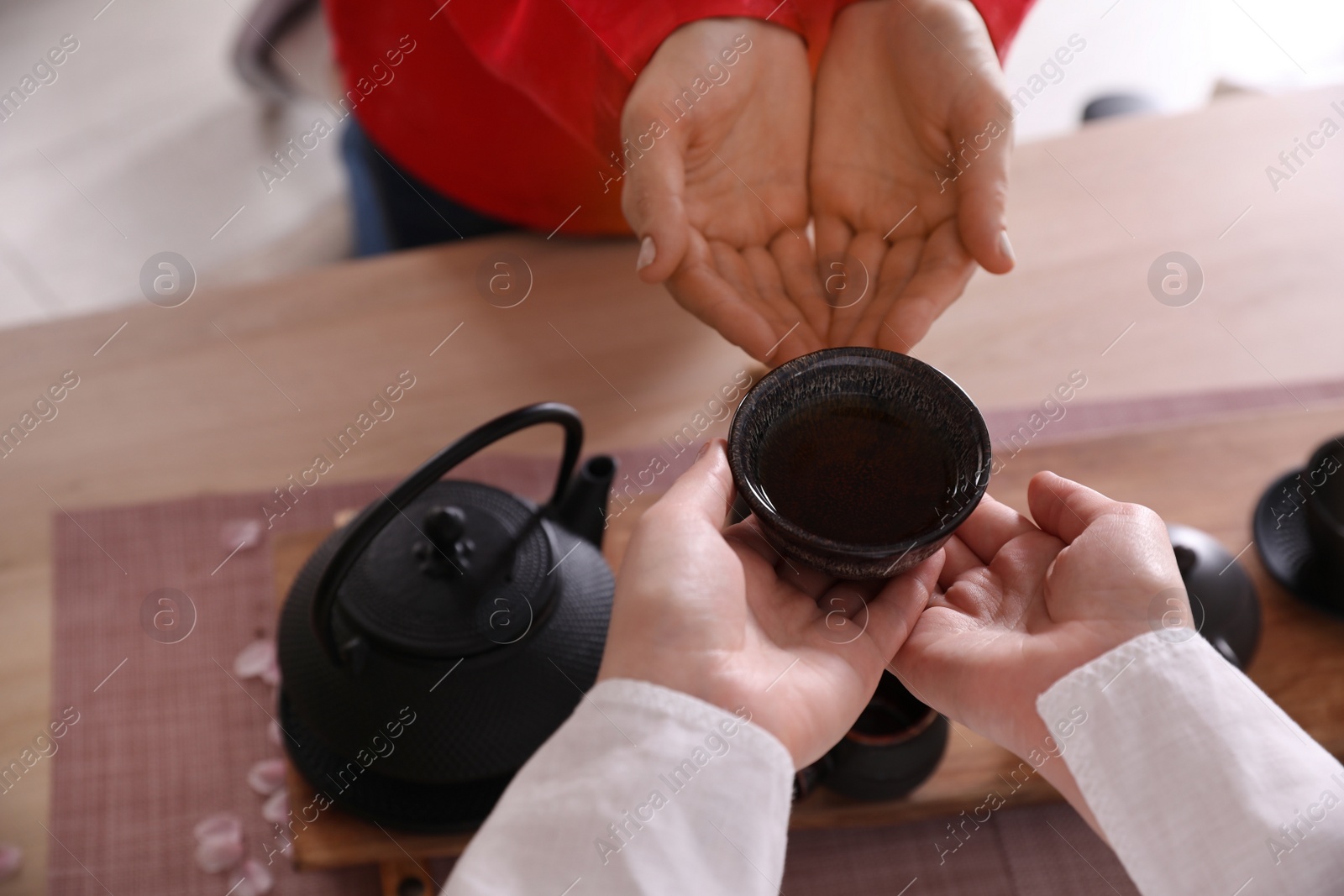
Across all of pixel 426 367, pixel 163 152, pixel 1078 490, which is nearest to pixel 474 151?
pixel 426 367

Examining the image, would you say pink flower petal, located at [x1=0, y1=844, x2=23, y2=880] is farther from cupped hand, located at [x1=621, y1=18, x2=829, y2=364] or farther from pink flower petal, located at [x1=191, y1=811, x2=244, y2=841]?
cupped hand, located at [x1=621, y1=18, x2=829, y2=364]

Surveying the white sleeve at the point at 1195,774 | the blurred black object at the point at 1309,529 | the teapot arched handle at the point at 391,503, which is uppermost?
the teapot arched handle at the point at 391,503

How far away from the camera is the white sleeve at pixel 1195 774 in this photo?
60cm

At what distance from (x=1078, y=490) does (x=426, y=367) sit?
30.5 inches

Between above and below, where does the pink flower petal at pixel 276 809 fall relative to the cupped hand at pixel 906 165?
below

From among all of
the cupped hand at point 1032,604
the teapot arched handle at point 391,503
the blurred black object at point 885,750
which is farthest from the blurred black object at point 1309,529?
the teapot arched handle at point 391,503

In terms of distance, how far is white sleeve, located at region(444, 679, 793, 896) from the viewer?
0.60m

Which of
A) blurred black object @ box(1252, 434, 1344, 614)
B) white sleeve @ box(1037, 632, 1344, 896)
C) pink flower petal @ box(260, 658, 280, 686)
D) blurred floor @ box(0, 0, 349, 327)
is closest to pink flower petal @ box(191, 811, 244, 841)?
pink flower petal @ box(260, 658, 280, 686)

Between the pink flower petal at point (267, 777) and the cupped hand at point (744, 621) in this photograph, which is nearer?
the cupped hand at point (744, 621)

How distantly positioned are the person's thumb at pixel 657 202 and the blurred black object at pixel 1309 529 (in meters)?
0.67

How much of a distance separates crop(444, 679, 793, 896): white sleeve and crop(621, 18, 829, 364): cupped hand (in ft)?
1.23

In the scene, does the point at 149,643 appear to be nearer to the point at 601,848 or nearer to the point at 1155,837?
the point at 601,848

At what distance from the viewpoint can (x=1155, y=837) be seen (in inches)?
25.2

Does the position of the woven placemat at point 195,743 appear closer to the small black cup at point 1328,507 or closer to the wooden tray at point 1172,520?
the wooden tray at point 1172,520
